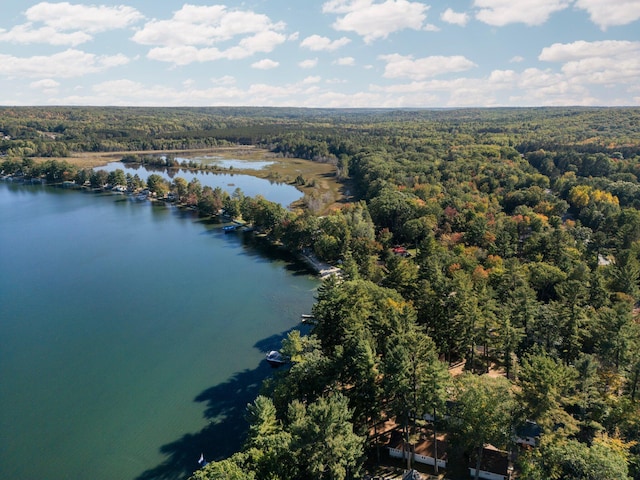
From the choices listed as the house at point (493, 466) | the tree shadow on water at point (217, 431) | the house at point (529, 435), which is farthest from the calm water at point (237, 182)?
the house at point (493, 466)

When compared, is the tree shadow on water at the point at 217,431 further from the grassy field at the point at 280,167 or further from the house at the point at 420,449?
the grassy field at the point at 280,167

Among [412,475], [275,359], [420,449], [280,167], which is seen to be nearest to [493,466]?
[420,449]

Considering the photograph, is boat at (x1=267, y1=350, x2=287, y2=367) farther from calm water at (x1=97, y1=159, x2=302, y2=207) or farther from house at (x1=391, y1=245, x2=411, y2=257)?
calm water at (x1=97, y1=159, x2=302, y2=207)

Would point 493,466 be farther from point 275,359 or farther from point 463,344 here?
point 275,359

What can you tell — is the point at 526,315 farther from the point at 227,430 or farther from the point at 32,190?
the point at 32,190

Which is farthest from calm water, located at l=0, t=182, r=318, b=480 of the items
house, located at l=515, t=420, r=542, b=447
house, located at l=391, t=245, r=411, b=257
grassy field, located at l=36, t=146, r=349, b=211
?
grassy field, located at l=36, t=146, r=349, b=211

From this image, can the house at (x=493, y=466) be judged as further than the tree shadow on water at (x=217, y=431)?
No

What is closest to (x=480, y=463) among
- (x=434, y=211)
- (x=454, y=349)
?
(x=454, y=349)
